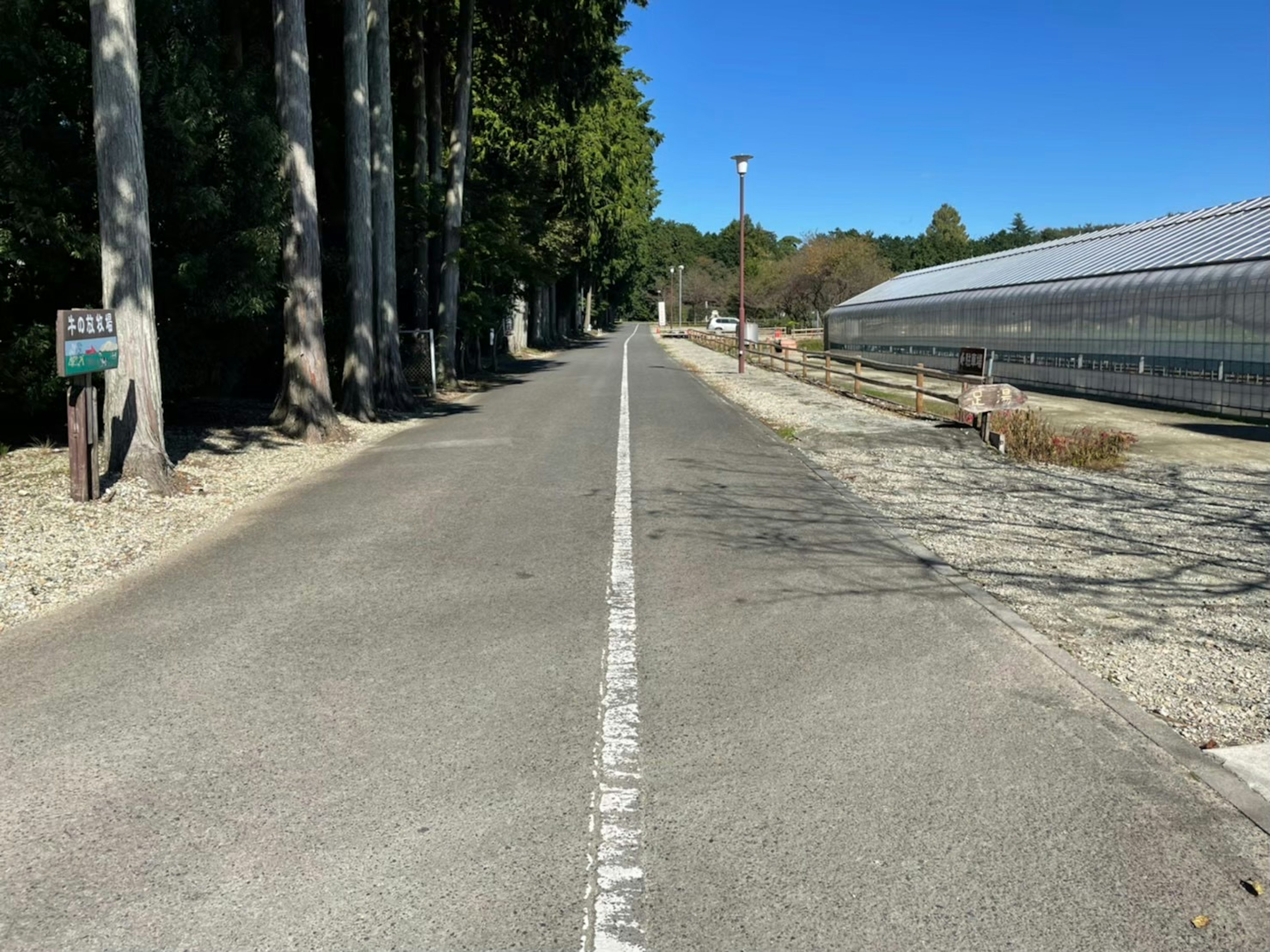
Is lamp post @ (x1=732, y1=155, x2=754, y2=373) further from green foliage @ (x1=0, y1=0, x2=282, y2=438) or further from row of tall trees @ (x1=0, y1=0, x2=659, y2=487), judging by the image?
green foliage @ (x1=0, y1=0, x2=282, y2=438)

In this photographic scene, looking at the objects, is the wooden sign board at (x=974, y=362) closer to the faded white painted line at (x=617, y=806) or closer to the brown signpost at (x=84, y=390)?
the faded white painted line at (x=617, y=806)

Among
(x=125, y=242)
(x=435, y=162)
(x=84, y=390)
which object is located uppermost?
A: (x=435, y=162)

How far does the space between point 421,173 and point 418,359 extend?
4855 millimetres

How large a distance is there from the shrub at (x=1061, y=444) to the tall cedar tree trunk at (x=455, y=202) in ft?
49.3

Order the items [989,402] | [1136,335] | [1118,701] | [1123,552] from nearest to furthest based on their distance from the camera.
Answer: [1118,701] < [1123,552] < [989,402] < [1136,335]

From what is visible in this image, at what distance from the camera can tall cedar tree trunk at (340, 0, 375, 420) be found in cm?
1769

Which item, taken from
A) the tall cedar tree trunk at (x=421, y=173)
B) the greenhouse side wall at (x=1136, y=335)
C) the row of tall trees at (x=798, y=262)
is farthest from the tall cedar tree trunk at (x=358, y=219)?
the row of tall trees at (x=798, y=262)

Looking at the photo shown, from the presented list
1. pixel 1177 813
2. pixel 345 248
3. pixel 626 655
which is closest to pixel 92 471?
pixel 626 655

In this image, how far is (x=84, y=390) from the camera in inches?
378

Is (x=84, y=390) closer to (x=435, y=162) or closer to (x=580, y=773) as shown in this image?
(x=580, y=773)

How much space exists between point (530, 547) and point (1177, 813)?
17.6 feet

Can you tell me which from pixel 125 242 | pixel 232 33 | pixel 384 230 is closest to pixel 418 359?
pixel 384 230

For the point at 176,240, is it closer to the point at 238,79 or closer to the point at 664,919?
the point at 238,79

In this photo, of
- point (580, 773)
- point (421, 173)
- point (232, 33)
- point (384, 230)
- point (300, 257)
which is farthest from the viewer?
point (421, 173)
